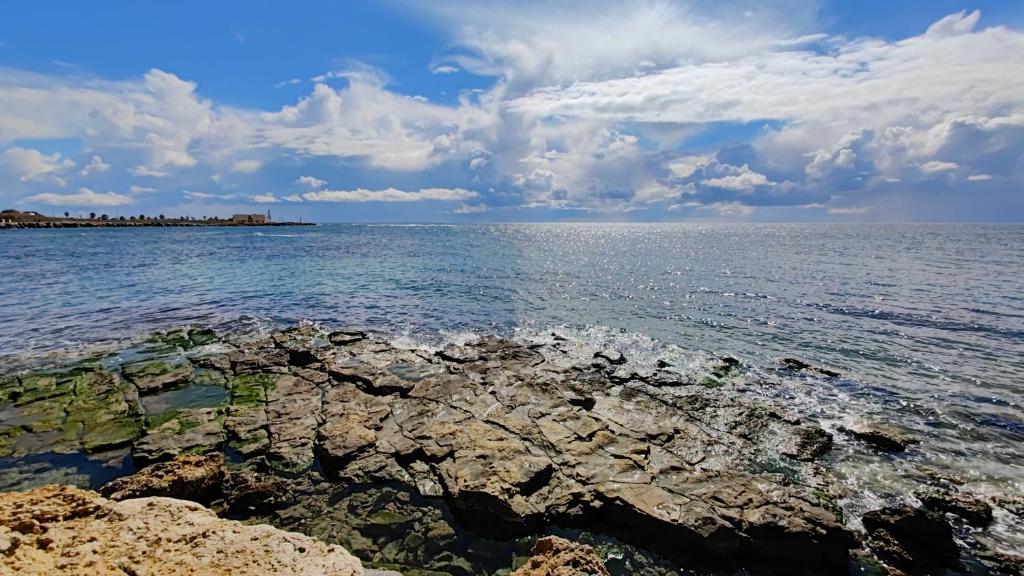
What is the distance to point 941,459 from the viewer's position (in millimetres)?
14250

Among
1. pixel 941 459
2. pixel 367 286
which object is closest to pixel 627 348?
pixel 941 459

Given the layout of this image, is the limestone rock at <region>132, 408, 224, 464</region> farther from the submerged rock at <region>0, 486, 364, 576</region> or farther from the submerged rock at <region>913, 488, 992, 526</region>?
the submerged rock at <region>913, 488, 992, 526</region>

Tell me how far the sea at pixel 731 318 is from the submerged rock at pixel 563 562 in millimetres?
8396

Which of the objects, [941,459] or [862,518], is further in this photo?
[941,459]

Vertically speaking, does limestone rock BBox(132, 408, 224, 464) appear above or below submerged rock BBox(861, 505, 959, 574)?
above

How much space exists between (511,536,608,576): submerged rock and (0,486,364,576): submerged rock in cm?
316

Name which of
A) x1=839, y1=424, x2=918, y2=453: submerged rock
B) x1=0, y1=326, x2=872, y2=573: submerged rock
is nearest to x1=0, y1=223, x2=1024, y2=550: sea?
x1=839, y1=424, x2=918, y2=453: submerged rock

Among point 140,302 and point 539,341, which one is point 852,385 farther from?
point 140,302

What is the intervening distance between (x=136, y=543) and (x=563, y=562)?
7291mm

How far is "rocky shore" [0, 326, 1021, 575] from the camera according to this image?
10.1m

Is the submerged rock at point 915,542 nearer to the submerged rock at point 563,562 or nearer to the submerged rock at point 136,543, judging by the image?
the submerged rock at point 563,562

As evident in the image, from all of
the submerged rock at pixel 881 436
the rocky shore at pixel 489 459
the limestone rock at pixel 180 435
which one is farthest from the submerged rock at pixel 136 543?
the submerged rock at pixel 881 436

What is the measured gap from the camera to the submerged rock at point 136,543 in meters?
6.88

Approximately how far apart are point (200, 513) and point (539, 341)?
19.9m
